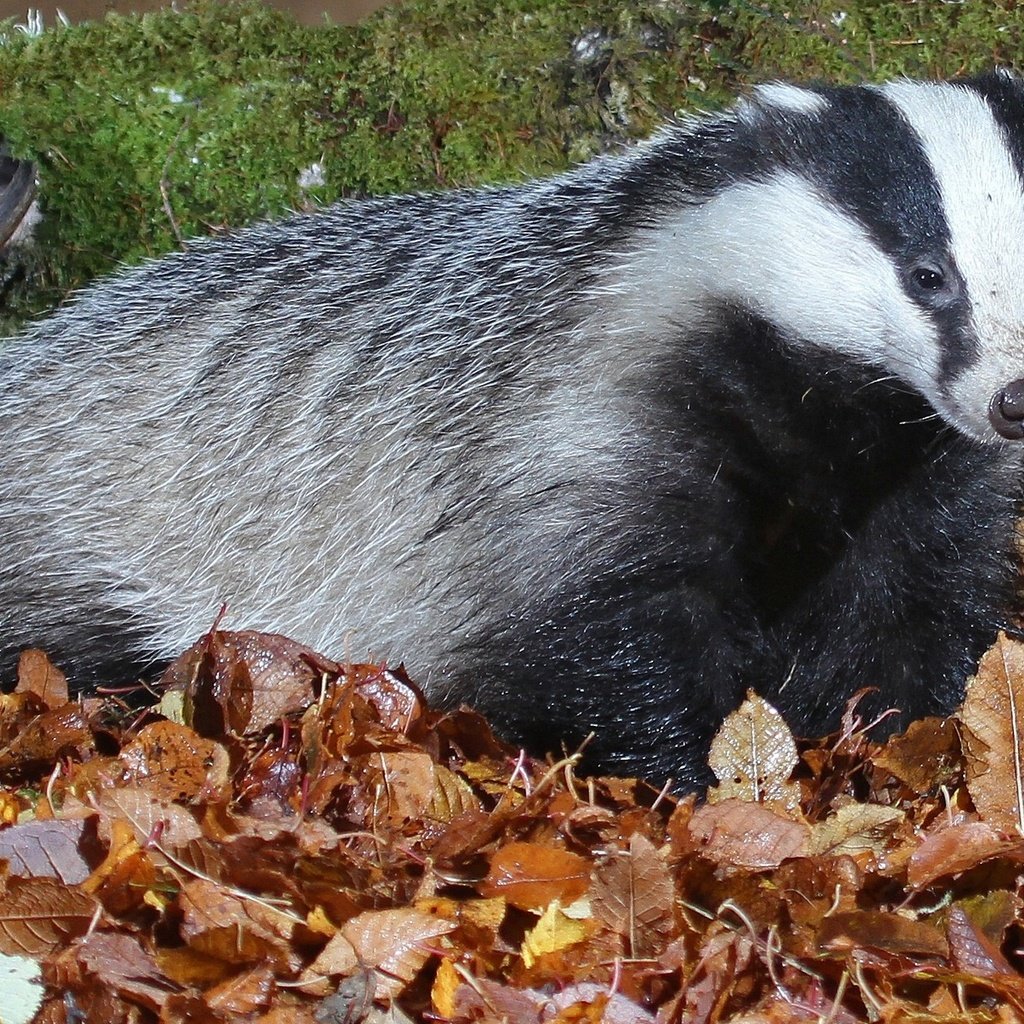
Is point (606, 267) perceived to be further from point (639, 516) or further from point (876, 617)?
point (876, 617)

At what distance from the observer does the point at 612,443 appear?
2639 millimetres

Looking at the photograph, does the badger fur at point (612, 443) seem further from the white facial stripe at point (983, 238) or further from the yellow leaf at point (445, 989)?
the yellow leaf at point (445, 989)

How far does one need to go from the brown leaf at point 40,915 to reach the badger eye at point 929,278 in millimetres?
1576

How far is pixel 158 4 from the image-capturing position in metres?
4.76

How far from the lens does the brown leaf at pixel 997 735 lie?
236cm

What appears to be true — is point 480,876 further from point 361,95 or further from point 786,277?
point 361,95

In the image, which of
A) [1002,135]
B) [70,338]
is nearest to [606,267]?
[1002,135]

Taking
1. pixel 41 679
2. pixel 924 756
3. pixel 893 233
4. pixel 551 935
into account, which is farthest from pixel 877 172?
pixel 41 679

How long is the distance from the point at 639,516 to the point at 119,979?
1.15m

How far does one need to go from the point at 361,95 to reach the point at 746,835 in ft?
9.26

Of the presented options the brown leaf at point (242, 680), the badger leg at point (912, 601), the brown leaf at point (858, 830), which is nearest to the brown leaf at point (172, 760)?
the brown leaf at point (242, 680)

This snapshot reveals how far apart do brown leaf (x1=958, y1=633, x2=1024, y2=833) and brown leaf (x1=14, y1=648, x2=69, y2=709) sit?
1.62 metres

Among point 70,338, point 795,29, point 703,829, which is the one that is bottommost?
point 703,829

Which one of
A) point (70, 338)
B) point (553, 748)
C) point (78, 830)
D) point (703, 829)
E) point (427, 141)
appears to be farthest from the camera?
point (427, 141)
